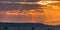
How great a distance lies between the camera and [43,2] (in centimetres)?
167

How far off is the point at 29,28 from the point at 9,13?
24cm

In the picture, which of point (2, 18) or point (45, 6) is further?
point (45, 6)

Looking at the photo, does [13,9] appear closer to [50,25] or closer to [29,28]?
[29,28]

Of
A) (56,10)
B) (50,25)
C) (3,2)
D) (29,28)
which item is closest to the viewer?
(50,25)

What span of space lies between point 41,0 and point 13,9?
35cm

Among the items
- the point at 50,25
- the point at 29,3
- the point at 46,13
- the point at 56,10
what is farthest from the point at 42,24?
the point at 29,3

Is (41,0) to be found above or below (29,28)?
above

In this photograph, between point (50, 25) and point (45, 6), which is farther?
point (45, 6)

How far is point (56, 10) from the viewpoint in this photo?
152 cm

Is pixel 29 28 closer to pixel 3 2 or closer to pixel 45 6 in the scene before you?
pixel 45 6

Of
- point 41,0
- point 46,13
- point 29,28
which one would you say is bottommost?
point 29,28

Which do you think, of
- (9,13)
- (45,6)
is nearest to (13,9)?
(9,13)

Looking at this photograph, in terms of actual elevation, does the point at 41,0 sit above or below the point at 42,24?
above

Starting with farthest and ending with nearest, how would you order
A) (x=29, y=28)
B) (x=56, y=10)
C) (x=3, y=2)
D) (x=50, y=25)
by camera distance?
(x=3, y=2) < (x=56, y=10) < (x=29, y=28) < (x=50, y=25)
